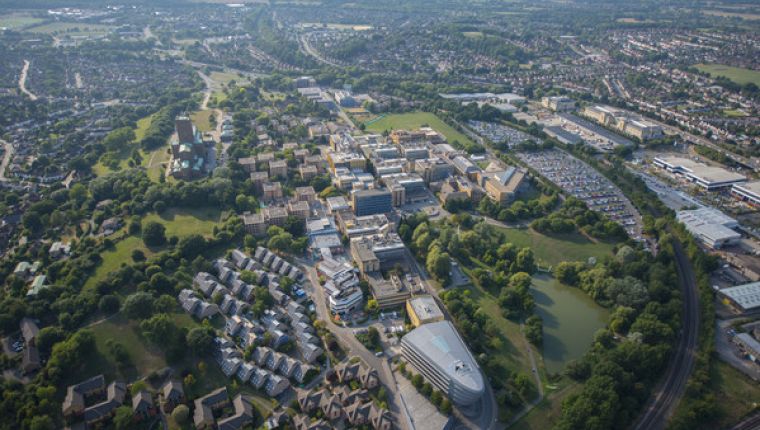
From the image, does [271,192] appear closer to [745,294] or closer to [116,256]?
[116,256]

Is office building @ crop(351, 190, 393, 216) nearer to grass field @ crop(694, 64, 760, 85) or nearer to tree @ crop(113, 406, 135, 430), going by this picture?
tree @ crop(113, 406, 135, 430)

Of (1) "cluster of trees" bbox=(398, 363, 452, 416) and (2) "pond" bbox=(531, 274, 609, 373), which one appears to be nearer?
(1) "cluster of trees" bbox=(398, 363, 452, 416)

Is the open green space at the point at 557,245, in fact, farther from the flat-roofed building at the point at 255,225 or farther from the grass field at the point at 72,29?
the grass field at the point at 72,29

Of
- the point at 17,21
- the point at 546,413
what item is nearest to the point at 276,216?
the point at 546,413

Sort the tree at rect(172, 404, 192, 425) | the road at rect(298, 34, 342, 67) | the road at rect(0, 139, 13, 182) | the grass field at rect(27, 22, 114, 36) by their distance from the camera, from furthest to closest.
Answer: the grass field at rect(27, 22, 114, 36)
the road at rect(298, 34, 342, 67)
the road at rect(0, 139, 13, 182)
the tree at rect(172, 404, 192, 425)

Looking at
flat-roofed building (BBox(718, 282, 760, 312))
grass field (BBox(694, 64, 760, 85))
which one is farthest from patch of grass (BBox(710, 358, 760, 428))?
grass field (BBox(694, 64, 760, 85))
